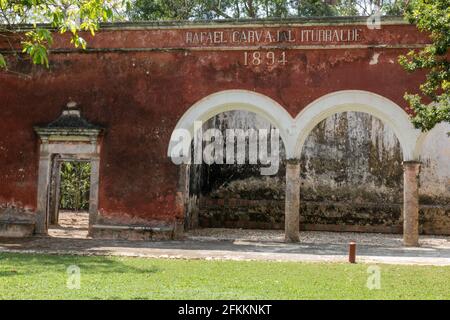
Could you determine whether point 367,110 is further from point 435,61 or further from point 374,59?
point 435,61

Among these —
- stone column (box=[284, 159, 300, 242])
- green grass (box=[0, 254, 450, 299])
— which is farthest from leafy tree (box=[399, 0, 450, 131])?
stone column (box=[284, 159, 300, 242])

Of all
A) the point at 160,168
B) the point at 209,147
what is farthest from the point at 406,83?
the point at 209,147

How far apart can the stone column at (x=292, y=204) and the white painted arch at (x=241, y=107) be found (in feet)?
1.29

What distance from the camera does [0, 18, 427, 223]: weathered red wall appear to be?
12.6 m

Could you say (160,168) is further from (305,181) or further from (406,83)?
(305,181)

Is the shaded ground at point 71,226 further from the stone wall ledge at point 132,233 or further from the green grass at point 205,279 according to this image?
the green grass at point 205,279

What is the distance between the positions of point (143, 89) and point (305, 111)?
3.88m

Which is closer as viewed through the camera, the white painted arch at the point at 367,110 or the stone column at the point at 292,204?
the white painted arch at the point at 367,110

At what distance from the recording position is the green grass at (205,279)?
20.5 ft

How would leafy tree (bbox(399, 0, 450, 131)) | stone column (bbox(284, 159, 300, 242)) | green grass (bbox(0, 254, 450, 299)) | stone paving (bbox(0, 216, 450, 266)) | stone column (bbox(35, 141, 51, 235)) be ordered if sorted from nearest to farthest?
1. green grass (bbox(0, 254, 450, 299))
2. leafy tree (bbox(399, 0, 450, 131))
3. stone paving (bbox(0, 216, 450, 266))
4. stone column (bbox(284, 159, 300, 242))
5. stone column (bbox(35, 141, 51, 235))

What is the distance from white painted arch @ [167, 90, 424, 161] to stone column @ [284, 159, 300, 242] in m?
0.28

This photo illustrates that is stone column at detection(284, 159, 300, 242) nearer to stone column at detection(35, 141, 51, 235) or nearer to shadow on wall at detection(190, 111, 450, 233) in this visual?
stone column at detection(35, 141, 51, 235)

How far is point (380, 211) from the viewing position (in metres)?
18.6

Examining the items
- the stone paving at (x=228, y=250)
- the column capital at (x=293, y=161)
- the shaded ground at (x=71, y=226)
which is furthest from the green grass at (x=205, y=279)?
the shaded ground at (x=71, y=226)
